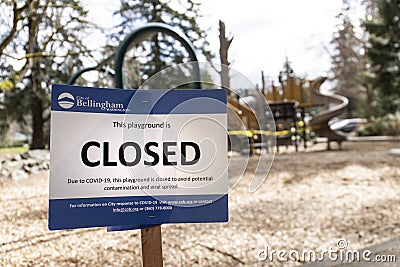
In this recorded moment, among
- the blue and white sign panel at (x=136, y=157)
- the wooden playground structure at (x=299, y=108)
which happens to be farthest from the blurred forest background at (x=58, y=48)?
the wooden playground structure at (x=299, y=108)

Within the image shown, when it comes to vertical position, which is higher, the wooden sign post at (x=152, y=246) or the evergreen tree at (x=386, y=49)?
the evergreen tree at (x=386, y=49)

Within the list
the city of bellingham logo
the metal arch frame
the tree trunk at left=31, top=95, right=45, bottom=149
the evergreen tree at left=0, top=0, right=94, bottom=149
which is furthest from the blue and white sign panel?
the tree trunk at left=31, top=95, right=45, bottom=149

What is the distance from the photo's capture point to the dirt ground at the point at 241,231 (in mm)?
1675

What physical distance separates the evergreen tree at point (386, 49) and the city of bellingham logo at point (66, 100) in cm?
1141

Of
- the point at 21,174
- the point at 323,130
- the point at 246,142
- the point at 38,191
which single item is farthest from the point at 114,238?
the point at 323,130

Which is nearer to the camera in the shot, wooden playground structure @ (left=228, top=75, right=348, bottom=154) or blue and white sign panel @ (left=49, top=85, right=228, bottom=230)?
blue and white sign panel @ (left=49, top=85, right=228, bottom=230)

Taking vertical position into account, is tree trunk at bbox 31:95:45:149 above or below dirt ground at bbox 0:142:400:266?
above

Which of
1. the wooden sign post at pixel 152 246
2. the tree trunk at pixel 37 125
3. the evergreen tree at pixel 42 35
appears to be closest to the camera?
the wooden sign post at pixel 152 246

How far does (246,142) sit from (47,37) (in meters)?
2.77

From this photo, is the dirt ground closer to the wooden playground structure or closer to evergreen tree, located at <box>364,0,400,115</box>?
the wooden playground structure

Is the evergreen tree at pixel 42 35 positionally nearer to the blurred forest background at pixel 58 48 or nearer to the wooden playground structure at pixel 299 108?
the blurred forest background at pixel 58 48

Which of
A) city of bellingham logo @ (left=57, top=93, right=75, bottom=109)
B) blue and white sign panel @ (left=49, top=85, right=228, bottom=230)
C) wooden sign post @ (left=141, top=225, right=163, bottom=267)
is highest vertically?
city of bellingham logo @ (left=57, top=93, right=75, bottom=109)

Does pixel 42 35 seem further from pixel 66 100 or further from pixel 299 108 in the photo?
pixel 299 108

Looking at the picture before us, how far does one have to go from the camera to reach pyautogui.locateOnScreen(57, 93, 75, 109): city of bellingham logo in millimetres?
855
